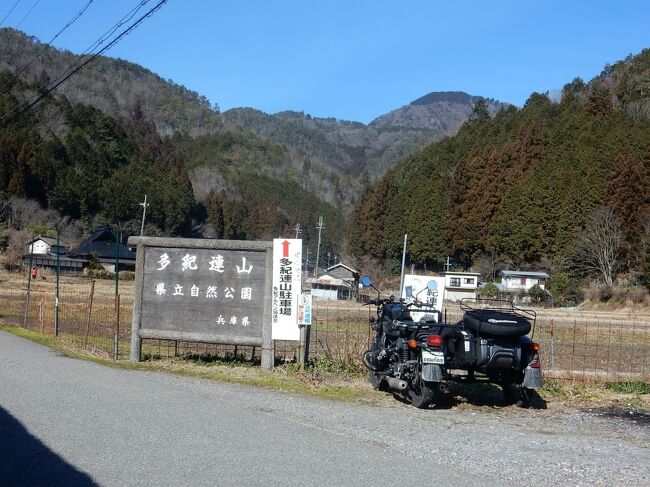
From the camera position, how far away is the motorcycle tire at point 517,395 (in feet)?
28.5

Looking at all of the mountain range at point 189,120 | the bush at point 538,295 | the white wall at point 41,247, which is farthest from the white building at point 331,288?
the mountain range at point 189,120

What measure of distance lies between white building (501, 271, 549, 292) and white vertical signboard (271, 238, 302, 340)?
50568 mm

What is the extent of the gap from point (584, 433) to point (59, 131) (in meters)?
88.3

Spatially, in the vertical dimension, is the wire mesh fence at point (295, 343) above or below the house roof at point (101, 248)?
below

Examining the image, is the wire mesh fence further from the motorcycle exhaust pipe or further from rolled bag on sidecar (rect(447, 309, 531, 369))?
rolled bag on sidecar (rect(447, 309, 531, 369))

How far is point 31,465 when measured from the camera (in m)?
5.05

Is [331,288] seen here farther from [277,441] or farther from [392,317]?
[277,441]

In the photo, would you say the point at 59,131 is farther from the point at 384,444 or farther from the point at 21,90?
the point at 384,444

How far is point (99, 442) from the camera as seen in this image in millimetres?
5738

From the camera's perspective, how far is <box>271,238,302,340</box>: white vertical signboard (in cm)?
1090

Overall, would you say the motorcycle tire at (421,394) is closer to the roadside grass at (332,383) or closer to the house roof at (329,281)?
the roadside grass at (332,383)

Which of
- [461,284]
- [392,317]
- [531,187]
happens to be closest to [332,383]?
[392,317]

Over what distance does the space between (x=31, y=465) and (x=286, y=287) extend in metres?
6.21

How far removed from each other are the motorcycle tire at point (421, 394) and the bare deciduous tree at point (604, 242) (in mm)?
49211
